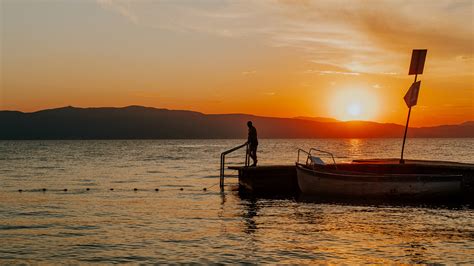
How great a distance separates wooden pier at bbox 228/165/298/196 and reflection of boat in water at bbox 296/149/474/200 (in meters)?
1.65

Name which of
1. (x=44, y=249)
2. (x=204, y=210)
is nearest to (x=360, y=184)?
(x=204, y=210)

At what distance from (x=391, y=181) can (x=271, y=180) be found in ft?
24.8

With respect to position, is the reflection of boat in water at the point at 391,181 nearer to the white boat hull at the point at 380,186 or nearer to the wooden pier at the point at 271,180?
the white boat hull at the point at 380,186

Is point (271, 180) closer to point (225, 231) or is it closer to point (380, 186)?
point (380, 186)

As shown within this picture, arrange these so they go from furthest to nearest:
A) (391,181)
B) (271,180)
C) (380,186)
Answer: (271,180), (380,186), (391,181)

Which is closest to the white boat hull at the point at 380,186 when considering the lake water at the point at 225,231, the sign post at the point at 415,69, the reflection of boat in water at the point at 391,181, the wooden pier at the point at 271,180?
the reflection of boat in water at the point at 391,181

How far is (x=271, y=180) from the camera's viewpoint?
105 feet

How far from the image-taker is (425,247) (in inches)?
656

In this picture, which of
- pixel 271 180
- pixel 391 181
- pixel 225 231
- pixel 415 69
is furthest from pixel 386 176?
pixel 225 231

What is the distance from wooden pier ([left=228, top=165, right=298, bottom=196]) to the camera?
31.7 meters

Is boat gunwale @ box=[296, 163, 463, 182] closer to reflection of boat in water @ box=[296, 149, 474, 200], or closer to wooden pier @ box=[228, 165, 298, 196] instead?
reflection of boat in water @ box=[296, 149, 474, 200]

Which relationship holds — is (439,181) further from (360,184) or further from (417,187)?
(360,184)

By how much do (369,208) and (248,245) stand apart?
990 centimetres

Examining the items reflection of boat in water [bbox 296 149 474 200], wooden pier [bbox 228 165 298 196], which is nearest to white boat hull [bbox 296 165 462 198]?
reflection of boat in water [bbox 296 149 474 200]
